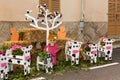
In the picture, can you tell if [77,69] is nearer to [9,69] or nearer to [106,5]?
[9,69]

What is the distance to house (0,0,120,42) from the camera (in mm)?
11859

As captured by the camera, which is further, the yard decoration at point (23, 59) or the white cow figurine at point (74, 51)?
the white cow figurine at point (74, 51)

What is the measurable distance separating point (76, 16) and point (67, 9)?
0.69 m

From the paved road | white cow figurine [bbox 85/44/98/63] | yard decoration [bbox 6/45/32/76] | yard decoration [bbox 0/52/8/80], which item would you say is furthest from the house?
the paved road

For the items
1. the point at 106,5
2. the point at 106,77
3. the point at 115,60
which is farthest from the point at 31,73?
the point at 106,5

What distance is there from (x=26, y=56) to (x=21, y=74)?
579 millimetres

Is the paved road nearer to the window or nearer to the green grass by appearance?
the green grass

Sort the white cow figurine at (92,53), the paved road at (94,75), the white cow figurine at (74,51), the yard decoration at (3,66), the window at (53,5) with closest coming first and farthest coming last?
the yard decoration at (3,66)
the paved road at (94,75)
the white cow figurine at (74,51)
the white cow figurine at (92,53)
the window at (53,5)

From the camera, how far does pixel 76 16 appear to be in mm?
14180

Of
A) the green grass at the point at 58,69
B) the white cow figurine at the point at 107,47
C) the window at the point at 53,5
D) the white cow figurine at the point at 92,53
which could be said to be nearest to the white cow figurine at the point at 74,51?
the green grass at the point at 58,69

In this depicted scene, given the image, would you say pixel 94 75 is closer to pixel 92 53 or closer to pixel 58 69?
pixel 58 69

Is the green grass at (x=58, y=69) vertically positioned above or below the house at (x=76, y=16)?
below

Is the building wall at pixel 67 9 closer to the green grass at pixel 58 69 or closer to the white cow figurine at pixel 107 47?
the green grass at pixel 58 69

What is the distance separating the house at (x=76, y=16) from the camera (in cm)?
1186
